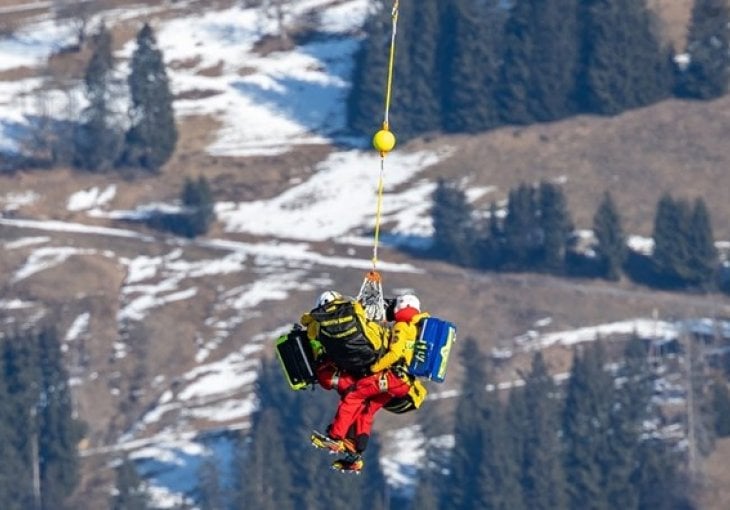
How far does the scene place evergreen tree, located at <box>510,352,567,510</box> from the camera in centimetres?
9244

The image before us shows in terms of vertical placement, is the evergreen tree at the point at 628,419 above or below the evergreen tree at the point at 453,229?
below

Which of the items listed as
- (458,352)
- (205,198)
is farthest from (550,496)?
(205,198)

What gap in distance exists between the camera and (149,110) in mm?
114250

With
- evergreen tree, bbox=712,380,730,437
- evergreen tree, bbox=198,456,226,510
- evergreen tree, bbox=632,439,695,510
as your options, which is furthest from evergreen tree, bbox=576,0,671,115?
evergreen tree, bbox=198,456,226,510

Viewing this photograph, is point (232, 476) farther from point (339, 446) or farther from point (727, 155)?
point (339, 446)

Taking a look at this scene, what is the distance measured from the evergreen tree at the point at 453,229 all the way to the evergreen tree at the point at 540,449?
35.1ft

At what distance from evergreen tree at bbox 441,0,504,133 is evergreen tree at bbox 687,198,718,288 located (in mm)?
16467

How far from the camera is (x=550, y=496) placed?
92.5 m

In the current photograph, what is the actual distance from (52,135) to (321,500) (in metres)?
30.0

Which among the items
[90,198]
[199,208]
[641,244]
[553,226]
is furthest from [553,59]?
[90,198]

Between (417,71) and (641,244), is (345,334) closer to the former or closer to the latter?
(641,244)

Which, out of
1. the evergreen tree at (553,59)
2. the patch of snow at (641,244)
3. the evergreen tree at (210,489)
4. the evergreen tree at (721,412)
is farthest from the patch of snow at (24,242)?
the evergreen tree at (721,412)

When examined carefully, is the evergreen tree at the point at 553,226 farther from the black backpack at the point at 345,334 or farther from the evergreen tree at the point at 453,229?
the black backpack at the point at 345,334

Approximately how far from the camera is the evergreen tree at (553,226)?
336 feet
